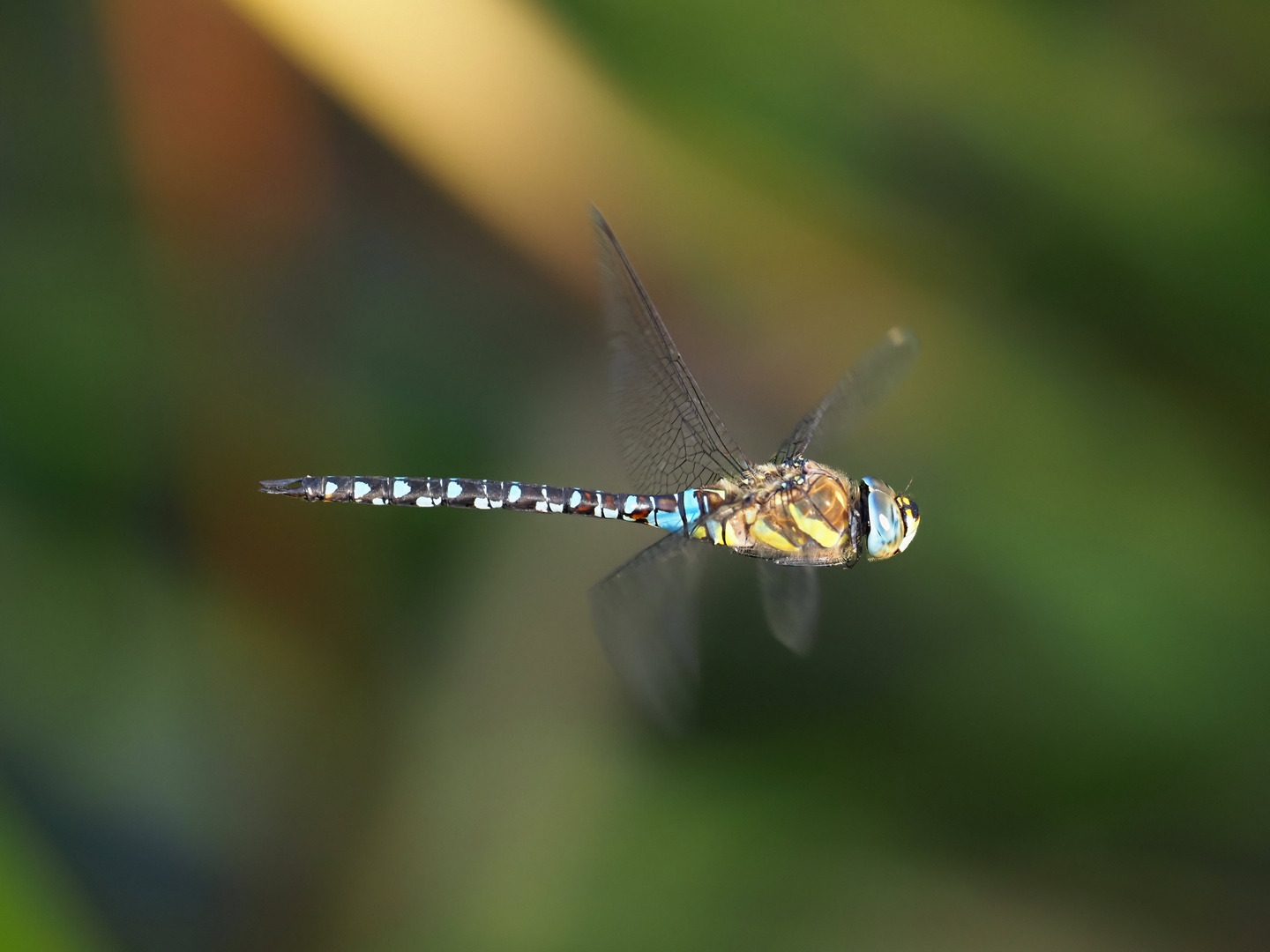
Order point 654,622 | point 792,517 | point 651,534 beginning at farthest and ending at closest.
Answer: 1. point 651,534
2. point 792,517
3. point 654,622

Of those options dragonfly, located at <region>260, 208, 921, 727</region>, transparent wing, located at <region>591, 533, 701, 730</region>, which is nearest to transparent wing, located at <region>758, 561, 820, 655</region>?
dragonfly, located at <region>260, 208, 921, 727</region>

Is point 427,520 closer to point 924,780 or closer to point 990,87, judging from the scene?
point 924,780

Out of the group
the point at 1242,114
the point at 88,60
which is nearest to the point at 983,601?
the point at 1242,114

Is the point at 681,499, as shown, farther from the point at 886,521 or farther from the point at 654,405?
the point at 886,521

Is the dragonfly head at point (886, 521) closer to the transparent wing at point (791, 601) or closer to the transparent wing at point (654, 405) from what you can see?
the transparent wing at point (791, 601)

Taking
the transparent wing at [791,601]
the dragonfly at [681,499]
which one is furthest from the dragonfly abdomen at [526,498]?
the transparent wing at [791,601]

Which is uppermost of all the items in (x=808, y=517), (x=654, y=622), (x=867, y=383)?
(x=867, y=383)

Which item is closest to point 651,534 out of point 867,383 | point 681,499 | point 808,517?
point 681,499
